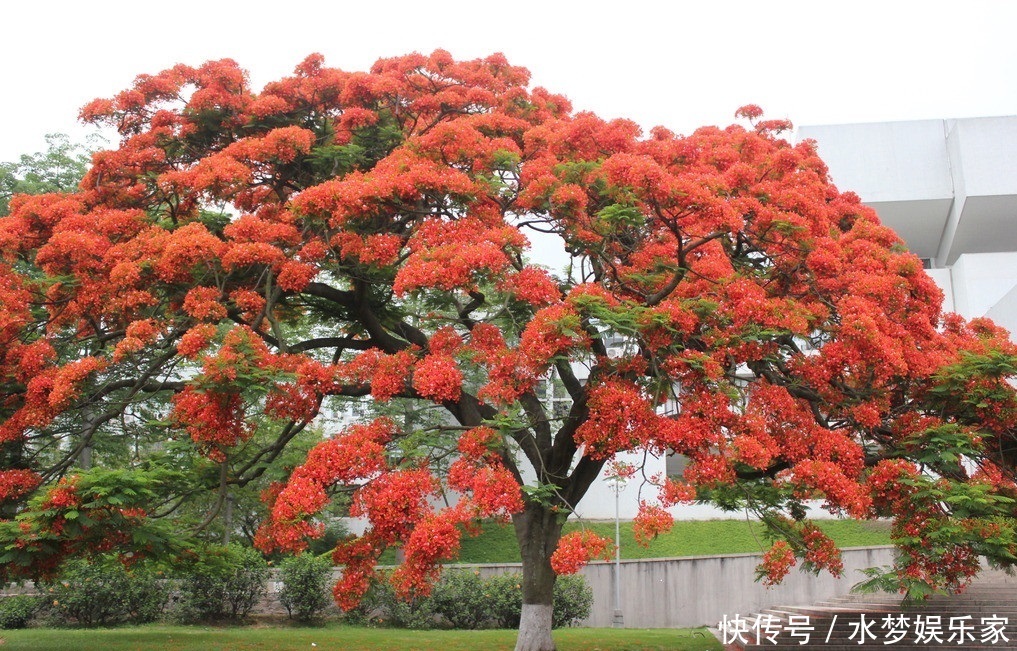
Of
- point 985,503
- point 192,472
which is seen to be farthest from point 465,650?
point 985,503

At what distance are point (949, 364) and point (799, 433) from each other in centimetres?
192

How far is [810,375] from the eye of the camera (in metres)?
9.64

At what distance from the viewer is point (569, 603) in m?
A: 17.8

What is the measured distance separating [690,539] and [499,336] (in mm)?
17127

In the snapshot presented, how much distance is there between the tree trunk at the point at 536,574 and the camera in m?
10.9

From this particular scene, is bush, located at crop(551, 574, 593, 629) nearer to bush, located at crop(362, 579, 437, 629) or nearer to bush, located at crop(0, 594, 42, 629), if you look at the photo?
bush, located at crop(362, 579, 437, 629)

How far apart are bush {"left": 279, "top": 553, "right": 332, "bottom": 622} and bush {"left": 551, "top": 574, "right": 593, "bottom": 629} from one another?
4.46 meters

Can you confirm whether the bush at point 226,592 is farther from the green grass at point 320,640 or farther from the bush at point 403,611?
the bush at point 403,611

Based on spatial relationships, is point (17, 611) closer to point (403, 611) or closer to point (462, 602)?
point (403, 611)

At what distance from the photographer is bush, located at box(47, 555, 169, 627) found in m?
16.2

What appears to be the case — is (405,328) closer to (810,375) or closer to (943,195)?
(810,375)

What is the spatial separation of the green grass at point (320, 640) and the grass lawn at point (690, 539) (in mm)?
7280

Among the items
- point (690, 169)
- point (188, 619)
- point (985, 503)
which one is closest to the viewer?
point (985, 503)

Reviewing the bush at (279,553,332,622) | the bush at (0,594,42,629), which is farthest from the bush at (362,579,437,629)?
the bush at (0,594,42,629)
